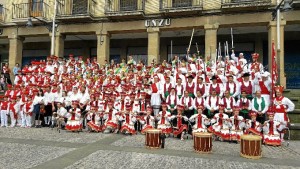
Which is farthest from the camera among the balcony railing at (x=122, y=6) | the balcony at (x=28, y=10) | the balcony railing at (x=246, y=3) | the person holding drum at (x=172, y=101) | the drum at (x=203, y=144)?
the balcony at (x=28, y=10)

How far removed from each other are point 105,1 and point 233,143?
14.0 m

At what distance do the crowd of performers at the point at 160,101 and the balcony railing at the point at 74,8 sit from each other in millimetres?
6537

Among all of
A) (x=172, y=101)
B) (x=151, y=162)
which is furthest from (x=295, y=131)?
(x=151, y=162)

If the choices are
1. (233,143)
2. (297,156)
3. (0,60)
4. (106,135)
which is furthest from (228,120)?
(0,60)

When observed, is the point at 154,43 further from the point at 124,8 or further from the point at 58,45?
the point at 58,45

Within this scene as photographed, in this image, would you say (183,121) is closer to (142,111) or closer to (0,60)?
(142,111)

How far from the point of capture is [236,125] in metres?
9.52

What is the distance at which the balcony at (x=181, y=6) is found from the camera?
57.1 ft

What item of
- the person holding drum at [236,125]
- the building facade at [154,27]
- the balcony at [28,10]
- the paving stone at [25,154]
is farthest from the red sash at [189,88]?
the balcony at [28,10]

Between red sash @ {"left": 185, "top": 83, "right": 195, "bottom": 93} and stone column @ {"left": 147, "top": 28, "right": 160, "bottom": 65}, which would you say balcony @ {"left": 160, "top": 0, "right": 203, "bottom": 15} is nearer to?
stone column @ {"left": 147, "top": 28, "right": 160, "bottom": 65}

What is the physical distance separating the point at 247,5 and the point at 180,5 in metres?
4.44

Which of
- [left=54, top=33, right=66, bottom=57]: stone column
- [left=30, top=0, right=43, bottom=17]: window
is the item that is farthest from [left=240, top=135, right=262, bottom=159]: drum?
[left=30, top=0, right=43, bottom=17]: window

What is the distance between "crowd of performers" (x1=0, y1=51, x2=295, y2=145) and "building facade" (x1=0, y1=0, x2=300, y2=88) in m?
4.87

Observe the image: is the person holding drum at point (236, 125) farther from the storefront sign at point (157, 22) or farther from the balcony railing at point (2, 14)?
the balcony railing at point (2, 14)
